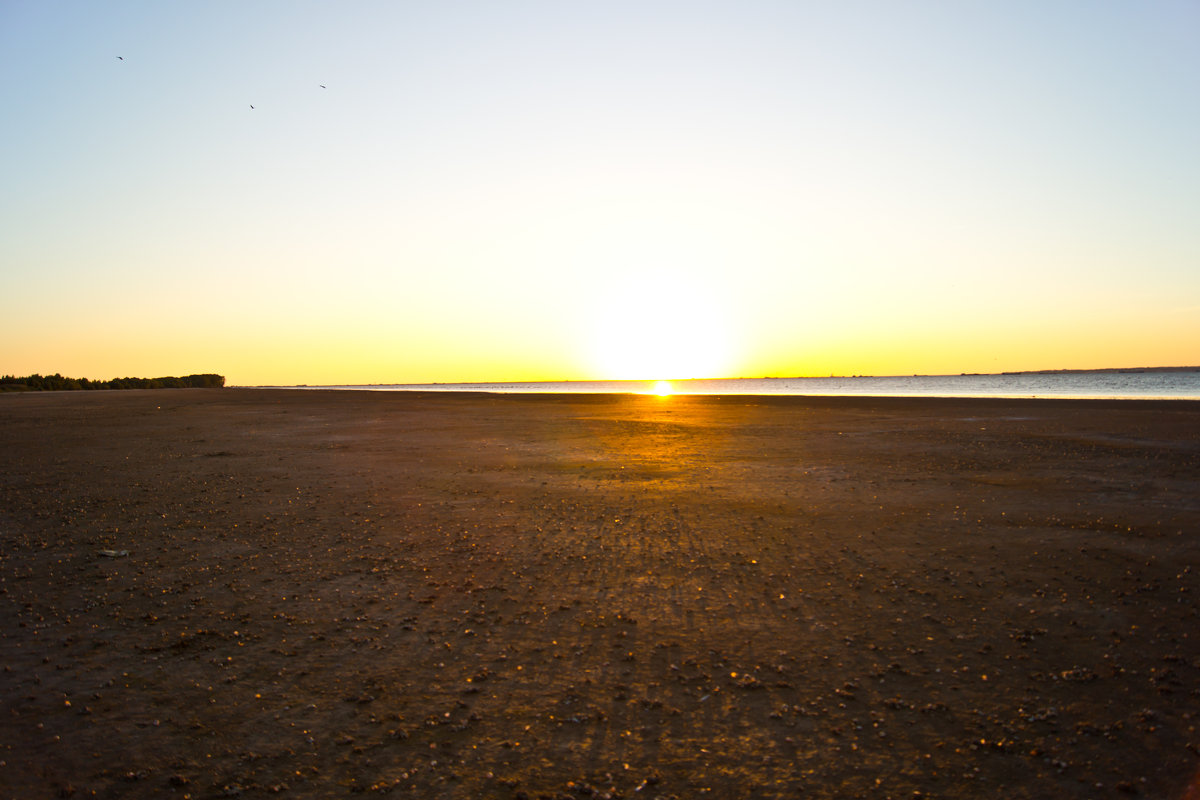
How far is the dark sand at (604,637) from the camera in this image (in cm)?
439

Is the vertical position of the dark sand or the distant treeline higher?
Result: the distant treeline

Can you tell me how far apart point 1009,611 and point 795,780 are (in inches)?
159

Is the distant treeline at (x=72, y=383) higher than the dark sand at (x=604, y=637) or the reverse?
higher

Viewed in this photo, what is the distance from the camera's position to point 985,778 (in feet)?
13.9

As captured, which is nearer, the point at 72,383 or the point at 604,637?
the point at 604,637

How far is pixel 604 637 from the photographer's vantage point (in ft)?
21.0

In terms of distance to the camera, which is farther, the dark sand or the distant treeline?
the distant treeline

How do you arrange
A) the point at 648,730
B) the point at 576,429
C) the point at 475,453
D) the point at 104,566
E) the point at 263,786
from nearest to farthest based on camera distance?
the point at 263,786 < the point at 648,730 < the point at 104,566 < the point at 475,453 < the point at 576,429

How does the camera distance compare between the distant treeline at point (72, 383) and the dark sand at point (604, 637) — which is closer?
the dark sand at point (604, 637)

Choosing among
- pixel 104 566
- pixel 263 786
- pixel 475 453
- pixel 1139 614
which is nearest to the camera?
pixel 263 786

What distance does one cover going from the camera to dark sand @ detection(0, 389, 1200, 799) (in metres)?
4.39

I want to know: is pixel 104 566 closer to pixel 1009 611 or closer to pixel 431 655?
pixel 431 655

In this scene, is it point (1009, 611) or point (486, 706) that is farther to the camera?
point (1009, 611)

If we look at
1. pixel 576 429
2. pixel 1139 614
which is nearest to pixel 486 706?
pixel 1139 614
